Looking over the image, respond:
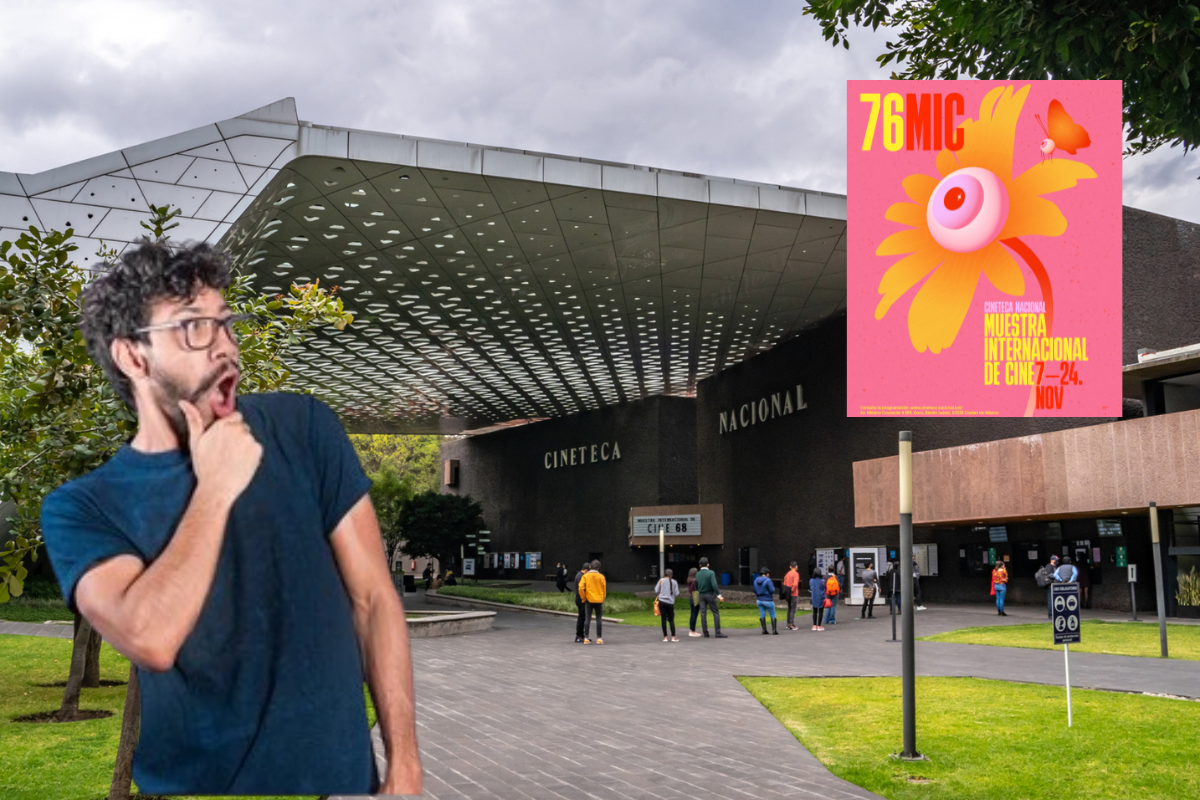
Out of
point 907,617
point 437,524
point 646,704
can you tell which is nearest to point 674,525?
point 437,524

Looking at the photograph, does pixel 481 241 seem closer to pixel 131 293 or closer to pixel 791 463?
pixel 791 463

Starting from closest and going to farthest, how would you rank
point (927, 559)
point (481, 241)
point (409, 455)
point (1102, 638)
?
point (1102, 638) → point (481, 241) → point (927, 559) → point (409, 455)

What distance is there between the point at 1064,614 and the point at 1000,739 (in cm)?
165

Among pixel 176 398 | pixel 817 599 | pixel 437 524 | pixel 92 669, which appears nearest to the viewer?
pixel 176 398

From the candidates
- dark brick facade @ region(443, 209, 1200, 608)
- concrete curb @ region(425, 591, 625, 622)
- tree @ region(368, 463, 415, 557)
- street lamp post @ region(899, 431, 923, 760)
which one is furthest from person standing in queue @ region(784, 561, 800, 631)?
tree @ region(368, 463, 415, 557)

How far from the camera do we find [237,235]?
1656 cm

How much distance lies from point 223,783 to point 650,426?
4841 cm

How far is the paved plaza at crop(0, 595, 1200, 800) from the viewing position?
7.22 metres

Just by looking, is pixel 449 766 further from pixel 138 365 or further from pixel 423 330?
pixel 423 330

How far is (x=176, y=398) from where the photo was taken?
2.86 meters

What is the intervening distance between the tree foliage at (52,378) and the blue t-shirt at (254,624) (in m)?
1.12

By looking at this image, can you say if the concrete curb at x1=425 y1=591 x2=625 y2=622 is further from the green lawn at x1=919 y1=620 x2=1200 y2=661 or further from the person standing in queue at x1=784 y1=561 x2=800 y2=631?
the green lawn at x1=919 y1=620 x2=1200 y2=661

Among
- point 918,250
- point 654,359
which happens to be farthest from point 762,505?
point 918,250
